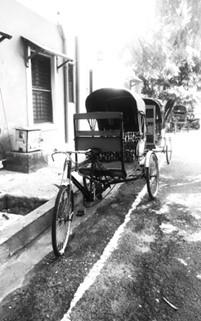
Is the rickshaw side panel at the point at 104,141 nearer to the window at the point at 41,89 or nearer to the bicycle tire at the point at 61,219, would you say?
the bicycle tire at the point at 61,219

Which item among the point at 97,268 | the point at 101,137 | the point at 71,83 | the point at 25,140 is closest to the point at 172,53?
the point at 71,83

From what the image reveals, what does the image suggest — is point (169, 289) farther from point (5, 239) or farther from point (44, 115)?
point (44, 115)

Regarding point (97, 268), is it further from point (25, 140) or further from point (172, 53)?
point (172, 53)

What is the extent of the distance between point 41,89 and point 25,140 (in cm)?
224

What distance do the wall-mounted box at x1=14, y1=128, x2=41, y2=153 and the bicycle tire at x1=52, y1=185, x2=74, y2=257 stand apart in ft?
9.92

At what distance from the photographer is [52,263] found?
9.82 ft

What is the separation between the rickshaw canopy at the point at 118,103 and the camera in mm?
4918

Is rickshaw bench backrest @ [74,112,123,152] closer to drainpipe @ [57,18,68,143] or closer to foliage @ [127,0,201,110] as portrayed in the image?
foliage @ [127,0,201,110]

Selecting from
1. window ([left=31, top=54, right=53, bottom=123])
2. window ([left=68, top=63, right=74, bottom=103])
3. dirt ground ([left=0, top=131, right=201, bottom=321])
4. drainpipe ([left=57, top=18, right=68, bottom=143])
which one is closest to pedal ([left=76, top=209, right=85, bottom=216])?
dirt ground ([left=0, top=131, right=201, bottom=321])

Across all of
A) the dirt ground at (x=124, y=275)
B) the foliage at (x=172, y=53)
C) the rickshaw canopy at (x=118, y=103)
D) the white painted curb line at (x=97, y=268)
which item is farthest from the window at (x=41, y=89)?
the white painted curb line at (x=97, y=268)

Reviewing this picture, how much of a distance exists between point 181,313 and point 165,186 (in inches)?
150

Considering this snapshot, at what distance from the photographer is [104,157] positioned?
4570mm

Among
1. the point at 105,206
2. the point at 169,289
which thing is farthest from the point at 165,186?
the point at 169,289

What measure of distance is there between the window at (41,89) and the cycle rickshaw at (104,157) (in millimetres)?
2889
